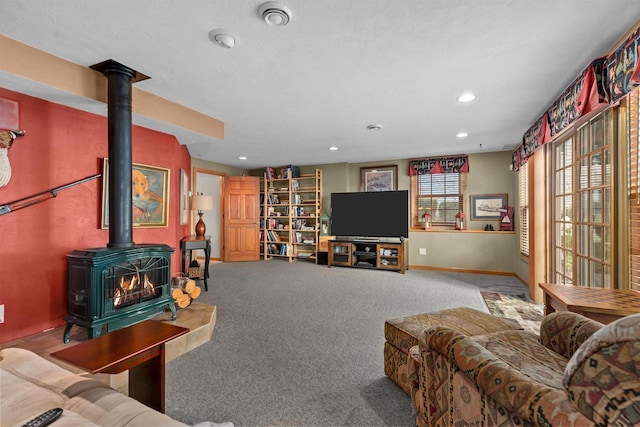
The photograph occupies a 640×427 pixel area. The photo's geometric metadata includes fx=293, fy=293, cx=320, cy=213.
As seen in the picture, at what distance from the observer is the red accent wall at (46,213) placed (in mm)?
2258

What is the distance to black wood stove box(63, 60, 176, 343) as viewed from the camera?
2186 mm

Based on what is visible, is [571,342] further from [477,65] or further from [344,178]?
[344,178]

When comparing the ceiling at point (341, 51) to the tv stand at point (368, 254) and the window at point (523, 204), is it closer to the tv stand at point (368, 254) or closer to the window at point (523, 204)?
the window at point (523, 204)

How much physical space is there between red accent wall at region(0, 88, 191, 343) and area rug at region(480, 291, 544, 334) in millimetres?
4254

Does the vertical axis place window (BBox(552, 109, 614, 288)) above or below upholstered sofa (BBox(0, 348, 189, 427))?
above

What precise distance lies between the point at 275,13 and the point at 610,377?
1.96 metres

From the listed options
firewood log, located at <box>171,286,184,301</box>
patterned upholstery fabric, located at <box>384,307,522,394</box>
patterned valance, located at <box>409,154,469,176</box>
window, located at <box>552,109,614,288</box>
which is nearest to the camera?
patterned upholstery fabric, located at <box>384,307,522,394</box>

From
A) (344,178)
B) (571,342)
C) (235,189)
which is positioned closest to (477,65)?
(571,342)

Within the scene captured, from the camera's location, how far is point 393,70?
7.56ft

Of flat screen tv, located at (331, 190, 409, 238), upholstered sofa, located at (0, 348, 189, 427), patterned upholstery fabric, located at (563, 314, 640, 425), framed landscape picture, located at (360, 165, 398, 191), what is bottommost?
upholstered sofa, located at (0, 348, 189, 427)

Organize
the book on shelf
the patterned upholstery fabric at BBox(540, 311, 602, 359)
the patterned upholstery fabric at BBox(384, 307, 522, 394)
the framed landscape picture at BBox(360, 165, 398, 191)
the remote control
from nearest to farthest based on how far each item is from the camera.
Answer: the remote control
the patterned upholstery fabric at BBox(540, 311, 602, 359)
the patterned upholstery fabric at BBox(384, 307, 522, 394)
the framed landscape picture at BBox(360, 165, 398, 191)
the book on shelf

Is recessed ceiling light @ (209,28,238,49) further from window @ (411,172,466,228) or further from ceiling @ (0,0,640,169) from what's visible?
window @ (411,172,466,228)

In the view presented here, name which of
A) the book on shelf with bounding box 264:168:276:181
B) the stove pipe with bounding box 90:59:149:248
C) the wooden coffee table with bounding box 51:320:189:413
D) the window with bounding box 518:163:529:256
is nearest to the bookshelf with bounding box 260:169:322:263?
the book on shelf with bounding box 264:168:276:181

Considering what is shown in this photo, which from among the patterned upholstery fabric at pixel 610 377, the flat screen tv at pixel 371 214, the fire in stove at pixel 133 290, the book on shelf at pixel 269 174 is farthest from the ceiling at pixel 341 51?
the book on shelf at pixel 269 174
